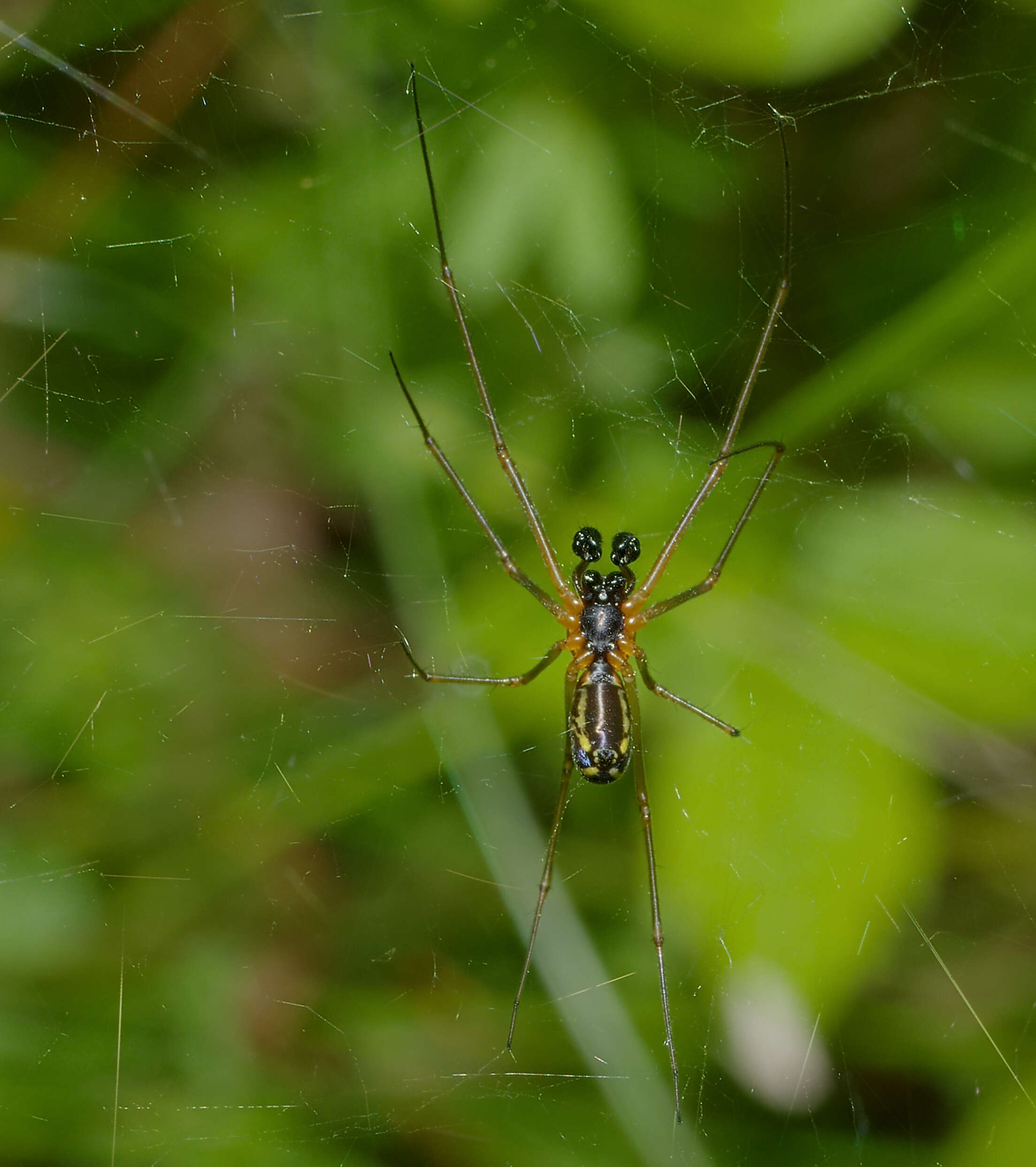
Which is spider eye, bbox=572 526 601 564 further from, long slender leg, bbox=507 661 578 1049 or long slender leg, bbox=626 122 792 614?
long slender leg, bbox=507 661 578 1049

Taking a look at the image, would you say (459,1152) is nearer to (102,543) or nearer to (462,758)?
(462,758)

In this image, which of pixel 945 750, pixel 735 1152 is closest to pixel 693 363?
pixel 945 750

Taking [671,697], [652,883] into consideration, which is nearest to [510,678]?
[671,697]

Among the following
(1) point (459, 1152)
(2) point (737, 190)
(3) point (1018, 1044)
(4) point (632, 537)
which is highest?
(2) point (737, 190)

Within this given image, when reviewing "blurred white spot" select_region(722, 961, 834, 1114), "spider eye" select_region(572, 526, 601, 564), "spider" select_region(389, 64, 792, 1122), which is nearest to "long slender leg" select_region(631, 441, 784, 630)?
"spider" select_region(389, 64, 792, 1122)

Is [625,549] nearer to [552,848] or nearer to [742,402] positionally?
[742,402]

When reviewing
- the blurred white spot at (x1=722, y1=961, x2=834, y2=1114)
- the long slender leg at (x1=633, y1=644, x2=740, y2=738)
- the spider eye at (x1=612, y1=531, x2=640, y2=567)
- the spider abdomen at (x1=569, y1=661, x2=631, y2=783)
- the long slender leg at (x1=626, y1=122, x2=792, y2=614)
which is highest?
the long slender leg at (x1=626, y1=122, x2=792, y2=614)
